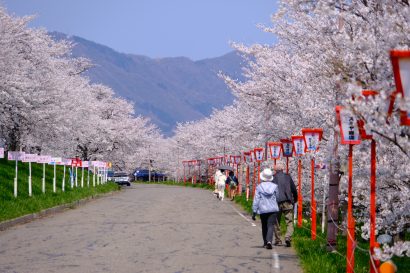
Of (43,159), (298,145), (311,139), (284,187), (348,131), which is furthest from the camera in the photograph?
(43,159)

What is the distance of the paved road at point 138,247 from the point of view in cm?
1151

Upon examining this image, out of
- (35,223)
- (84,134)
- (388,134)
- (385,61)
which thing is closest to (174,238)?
(35,223)

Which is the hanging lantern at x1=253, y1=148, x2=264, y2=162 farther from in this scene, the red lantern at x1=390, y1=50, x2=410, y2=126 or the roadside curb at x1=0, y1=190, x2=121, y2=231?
the red lantern at x1=390, y1=50, x2=410, y2=126

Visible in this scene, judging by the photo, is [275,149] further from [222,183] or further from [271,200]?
[222,183]

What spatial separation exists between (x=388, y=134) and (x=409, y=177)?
367 cm

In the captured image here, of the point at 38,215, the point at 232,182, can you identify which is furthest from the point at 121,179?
the point at 38,215

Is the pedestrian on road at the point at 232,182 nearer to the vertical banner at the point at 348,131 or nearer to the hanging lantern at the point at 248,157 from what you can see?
the hanging lantern at the point at 248,157

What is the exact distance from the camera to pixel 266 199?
15.3 m

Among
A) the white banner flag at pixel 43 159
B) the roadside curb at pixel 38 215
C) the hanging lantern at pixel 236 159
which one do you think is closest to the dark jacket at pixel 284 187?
the roadside curb at pixel 38 215

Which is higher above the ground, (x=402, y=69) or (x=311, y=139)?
(x=311, y=139)

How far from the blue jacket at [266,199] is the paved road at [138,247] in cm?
86

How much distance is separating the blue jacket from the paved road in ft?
2.84

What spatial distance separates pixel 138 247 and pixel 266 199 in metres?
3.15

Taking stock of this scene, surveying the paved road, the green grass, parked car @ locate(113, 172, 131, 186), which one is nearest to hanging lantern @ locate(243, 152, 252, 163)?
the green grass
